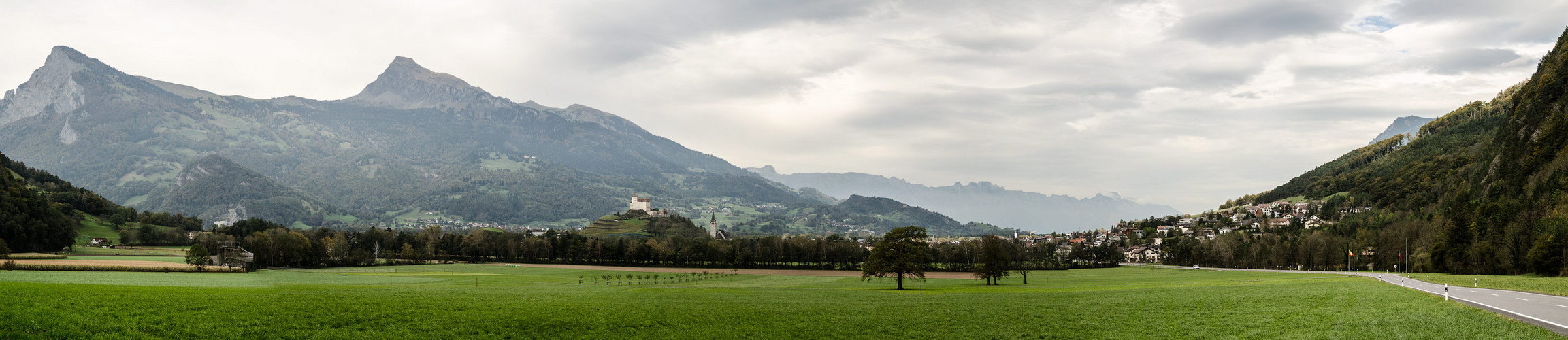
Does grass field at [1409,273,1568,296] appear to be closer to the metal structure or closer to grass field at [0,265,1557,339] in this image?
grass field at [0,265,1557,339]

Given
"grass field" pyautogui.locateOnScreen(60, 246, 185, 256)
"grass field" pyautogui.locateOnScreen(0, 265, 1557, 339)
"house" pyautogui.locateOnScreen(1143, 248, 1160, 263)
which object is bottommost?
"house" pyautogui.locateOnScreen(1143, 248, 1160, 263)

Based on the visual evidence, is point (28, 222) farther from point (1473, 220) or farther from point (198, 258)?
point (1473, 220)

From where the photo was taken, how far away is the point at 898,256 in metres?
67.4

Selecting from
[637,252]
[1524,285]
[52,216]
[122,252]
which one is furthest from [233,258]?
[1524,285]

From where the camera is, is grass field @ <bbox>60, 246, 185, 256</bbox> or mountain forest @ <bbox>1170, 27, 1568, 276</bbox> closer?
mountain forest @ <bbox>1170, 27, 1568, 276</bbox>

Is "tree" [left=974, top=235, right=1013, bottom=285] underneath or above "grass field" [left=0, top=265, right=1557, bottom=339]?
underneath

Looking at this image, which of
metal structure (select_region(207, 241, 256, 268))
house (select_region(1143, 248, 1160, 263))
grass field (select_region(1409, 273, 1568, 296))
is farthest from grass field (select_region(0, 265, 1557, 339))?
house (select_region(1143, 248, 1160, 263))

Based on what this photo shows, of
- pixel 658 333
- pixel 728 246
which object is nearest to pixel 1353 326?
pixel 658 333

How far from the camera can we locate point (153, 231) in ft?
424

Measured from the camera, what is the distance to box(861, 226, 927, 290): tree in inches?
2633

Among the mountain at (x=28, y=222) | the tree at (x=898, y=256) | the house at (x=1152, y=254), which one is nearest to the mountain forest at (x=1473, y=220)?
the house at (x=1152, y=254)

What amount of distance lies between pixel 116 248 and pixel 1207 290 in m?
135

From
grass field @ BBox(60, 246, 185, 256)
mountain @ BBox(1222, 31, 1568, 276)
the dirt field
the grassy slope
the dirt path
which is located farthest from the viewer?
the dirt path

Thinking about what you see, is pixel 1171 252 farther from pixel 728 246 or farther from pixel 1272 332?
pixel 1272 332
